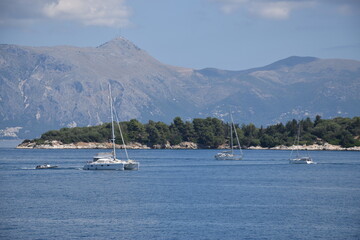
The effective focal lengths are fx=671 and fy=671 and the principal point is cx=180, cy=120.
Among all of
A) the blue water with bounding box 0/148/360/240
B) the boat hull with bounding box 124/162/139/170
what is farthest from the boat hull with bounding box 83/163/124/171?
the blue water with bounding box 0/148/360/240

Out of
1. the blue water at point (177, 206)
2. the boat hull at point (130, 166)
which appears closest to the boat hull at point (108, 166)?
the boat hull at point (130, 166)

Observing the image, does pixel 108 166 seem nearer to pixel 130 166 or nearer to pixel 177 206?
pixel 130 166

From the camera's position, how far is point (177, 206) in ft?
229

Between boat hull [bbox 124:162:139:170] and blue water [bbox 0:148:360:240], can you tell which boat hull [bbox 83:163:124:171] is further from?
blue water [bbox 0:148:360:240]

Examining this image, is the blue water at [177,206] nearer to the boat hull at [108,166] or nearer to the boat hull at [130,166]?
the boat hull at [108,166]

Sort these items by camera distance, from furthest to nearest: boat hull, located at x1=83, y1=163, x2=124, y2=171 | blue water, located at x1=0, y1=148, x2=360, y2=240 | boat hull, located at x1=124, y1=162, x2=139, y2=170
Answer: boat hull, located at x1=124, y1=162, x2=139, y2=170 < boat hull, located at x1=83, y1=163, x2=124, y2=171 < blue water, located at x1=0, y1=148, x2=360, y2=240

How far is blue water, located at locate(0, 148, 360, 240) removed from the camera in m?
55.6

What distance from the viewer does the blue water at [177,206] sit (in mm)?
55594

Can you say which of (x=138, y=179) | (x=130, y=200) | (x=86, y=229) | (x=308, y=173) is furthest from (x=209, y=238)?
(x=308, y=173)

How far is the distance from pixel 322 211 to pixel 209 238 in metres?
17.8

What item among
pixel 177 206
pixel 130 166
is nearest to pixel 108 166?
pixel 130 166

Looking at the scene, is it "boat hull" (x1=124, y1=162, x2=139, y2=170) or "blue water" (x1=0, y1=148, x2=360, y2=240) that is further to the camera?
"boat hull" (x1=124, y1=162, x2=139, y2=170)

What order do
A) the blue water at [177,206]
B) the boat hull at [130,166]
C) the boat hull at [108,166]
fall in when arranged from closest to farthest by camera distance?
the blue water at [177,206], the boat hull at [108,166], the boat hull at [130,166]

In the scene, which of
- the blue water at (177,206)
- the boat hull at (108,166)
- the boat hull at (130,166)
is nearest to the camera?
the blue water at (177,206)
